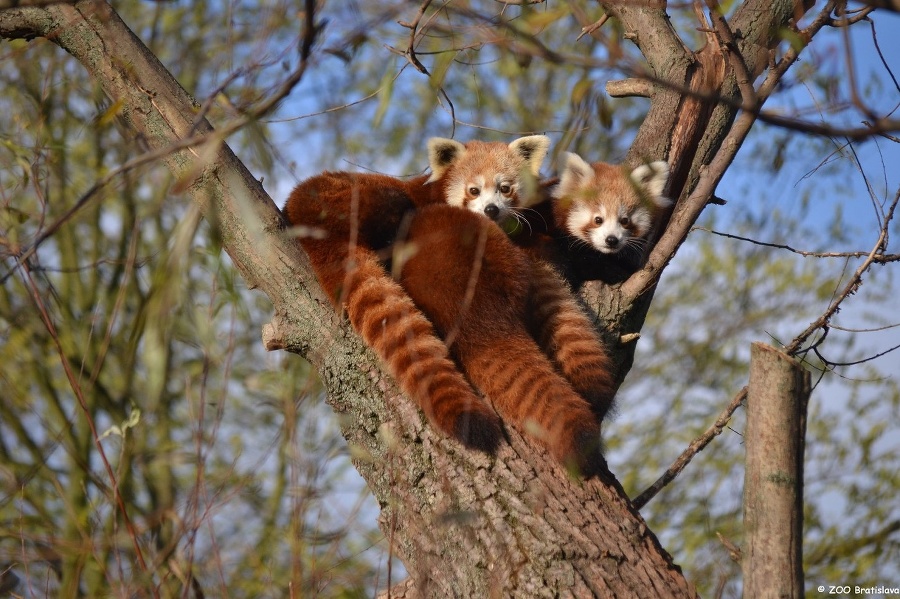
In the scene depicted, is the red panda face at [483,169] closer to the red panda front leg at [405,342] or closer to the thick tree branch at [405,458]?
the red panda front leg at [405,342]

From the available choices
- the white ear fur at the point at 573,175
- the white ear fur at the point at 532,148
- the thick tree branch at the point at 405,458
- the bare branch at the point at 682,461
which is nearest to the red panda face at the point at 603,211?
the white ear fur at the point at 573,175

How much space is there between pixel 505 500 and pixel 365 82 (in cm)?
620

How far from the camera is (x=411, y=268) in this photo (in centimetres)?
295

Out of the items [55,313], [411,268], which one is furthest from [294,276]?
[55,313]

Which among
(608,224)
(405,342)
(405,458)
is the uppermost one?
(608,224)

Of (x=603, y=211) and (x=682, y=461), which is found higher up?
(x=603, y=211)

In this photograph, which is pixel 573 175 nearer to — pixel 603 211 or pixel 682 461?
pixel 603 211

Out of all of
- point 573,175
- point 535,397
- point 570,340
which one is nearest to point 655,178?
point 573,175

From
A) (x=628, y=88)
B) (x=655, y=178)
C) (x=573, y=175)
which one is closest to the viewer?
(x=655, y=178)

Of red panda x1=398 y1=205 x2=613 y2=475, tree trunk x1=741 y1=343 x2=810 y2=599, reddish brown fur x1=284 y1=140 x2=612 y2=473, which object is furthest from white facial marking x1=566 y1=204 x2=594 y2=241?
tree trunk x1=741 y1=343 x2=810 y2=599

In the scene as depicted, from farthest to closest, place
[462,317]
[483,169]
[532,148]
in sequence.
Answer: [532,148]
[483,169]
[462,317]

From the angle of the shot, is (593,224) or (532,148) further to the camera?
(532,148)

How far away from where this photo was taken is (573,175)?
4.33 meters

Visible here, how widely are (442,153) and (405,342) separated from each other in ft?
7.05
